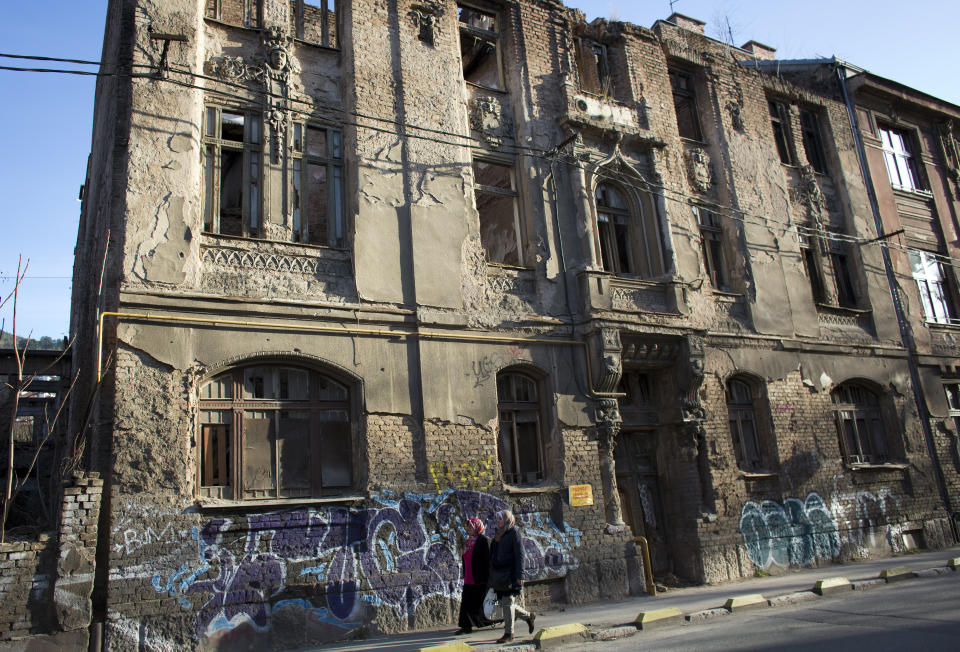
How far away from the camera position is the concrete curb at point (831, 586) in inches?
383

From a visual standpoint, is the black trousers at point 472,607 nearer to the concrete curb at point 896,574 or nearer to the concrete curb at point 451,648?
the concrete curb at point 451,648

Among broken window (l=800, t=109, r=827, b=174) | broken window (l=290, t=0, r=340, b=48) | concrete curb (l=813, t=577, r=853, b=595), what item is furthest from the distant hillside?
broken window (l=800, t=109, r=827, b=174)

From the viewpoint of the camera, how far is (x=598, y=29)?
47.0 feet

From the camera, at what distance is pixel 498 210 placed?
45.2ft

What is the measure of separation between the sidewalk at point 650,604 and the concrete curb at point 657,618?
0.79ft

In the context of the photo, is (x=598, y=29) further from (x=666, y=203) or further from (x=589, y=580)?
(x=589, y=580)

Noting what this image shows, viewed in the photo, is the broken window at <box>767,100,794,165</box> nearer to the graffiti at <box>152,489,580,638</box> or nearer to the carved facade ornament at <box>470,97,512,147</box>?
the carved facade ornament at <box>470,97,512,147</box>

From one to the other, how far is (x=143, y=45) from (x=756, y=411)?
39.8ft

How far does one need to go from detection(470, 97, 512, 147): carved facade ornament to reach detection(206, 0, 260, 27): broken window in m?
3.76

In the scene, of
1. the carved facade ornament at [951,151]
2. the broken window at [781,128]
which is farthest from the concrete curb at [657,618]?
the carved facade ornament at [951,151]

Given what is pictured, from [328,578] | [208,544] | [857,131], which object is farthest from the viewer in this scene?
[857,131]

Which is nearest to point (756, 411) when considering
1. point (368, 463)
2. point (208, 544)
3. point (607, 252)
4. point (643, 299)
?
point (643, 299)

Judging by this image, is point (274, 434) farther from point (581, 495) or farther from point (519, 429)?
point (581, 495)

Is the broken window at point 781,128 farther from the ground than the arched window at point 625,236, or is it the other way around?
the broken window at point 781,128
